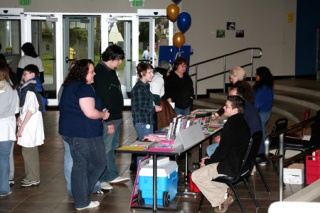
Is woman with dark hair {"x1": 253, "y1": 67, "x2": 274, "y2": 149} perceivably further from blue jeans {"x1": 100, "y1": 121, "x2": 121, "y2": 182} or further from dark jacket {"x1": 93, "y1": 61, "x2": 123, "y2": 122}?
dark jacket {"x1": 93, "y1": 61, "x2": 123, "y2": 122}

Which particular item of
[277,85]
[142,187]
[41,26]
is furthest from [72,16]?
[142,187]

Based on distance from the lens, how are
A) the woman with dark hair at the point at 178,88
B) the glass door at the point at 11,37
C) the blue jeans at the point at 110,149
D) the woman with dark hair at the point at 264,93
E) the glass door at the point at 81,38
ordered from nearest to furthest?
1. the blue jeans at the point at 110,149
2. the woman with dark hair at the point at 264,93
3. the woman with dark hair at the point at 178,88
4. the glass door at the point at 11,37
5. the glass door at the point at 81,38

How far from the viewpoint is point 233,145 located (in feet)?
21.2

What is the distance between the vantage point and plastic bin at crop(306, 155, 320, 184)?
301 inches

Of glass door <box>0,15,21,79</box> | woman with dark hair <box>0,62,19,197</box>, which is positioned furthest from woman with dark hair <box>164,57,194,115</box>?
glass door <box>0,15,21,79</box>

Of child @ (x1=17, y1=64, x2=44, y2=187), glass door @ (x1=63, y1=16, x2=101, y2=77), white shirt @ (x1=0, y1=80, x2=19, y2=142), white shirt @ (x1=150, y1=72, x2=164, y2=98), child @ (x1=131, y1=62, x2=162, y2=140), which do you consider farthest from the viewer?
glass door @ (x1=63, y1=16, x2=101, y2=77)

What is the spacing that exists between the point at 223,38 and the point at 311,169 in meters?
9.41

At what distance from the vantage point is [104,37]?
16.5 meters

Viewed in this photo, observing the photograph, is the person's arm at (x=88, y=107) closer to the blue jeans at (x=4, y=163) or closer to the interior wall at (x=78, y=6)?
the blue jeans at (x=4, y=163)

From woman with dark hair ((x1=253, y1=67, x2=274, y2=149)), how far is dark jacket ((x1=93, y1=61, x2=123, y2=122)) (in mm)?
2813

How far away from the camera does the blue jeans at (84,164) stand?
21.4 feet

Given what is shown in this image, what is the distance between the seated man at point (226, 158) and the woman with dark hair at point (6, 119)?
213cm

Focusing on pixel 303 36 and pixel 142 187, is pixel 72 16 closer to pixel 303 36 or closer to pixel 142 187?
pixel 303 36

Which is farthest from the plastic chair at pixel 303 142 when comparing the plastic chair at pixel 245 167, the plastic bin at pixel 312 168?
the plastic chair at pixel 245 167
